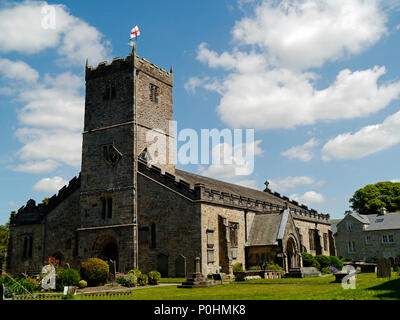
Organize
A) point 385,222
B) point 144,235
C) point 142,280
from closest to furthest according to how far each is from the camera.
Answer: point 142,280 → point 144,235 → point 385,222

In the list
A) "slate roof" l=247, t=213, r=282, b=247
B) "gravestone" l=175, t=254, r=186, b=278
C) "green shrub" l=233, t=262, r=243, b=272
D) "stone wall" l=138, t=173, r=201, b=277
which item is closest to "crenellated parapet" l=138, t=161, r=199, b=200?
"stone wall" l=138, t=173, r=201, b=277

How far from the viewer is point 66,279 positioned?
88.8 ft

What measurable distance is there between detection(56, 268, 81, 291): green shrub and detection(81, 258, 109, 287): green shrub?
1.29 m

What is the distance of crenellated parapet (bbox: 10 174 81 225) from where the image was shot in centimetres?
4228

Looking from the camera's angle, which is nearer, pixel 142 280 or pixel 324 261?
pixel 142 280

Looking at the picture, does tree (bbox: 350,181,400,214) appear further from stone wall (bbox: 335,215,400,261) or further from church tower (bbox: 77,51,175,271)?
church tower (bbox: 77,51,175,271)

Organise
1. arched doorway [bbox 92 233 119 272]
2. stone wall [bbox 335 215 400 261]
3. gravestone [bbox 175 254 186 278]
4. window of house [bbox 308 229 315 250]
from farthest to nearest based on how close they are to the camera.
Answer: stone wall [bbox 335 215 400 261] < window of house [bbox 308 229 315 250] < arched doorway [bbox 92 233 119 272] < gravestone [bbox 175 254 186 278]

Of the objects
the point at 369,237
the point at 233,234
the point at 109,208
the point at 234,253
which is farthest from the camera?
the point at 369,237

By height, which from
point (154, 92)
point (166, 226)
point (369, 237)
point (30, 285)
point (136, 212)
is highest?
point (154, 92)

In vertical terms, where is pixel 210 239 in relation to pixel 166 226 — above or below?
below

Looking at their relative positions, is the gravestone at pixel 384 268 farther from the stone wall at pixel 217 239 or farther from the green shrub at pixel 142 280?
the green shrub at pixel 142 280

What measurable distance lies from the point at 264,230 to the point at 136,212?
12.7 m

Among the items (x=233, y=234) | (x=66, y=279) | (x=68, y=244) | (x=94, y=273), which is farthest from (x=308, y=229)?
→ (x=66, y=279)

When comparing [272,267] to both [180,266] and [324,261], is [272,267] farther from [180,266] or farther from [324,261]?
[324,261]
